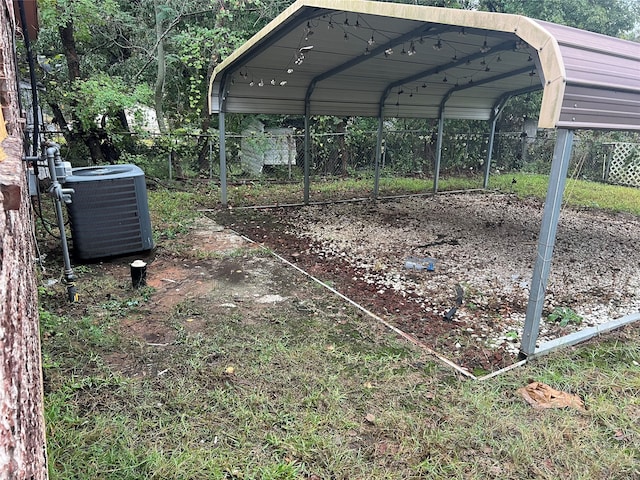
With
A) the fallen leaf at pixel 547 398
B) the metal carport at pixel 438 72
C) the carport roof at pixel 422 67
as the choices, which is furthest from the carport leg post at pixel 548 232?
the fallen leaf at pixel 547 398

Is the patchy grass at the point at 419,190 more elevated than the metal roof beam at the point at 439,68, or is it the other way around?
the metal roof beam at the point at 439,68

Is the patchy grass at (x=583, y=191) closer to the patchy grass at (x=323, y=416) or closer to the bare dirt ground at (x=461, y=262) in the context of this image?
the bare dirt ground at (x=461, y=262)

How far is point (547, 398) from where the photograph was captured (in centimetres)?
253

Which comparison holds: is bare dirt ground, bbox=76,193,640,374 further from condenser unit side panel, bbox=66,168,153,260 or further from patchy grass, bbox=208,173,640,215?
patchy grass, bbox=208,173,640,215

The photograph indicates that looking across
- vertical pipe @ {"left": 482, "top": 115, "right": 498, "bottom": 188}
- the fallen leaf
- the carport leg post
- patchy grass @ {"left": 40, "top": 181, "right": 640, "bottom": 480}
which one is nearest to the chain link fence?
vertical pipe @ {"left": 482, "top": 115, "right": 498, "bottom": 188}

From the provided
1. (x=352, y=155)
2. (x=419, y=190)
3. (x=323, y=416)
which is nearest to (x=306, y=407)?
(x=323, y=416)

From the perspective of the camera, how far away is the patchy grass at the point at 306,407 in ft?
6.55

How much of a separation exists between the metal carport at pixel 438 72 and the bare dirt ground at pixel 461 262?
19.5 inches

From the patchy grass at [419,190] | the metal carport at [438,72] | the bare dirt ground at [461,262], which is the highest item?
the metal carport at [438,72]

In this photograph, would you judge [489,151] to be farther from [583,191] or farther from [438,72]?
[438,72]

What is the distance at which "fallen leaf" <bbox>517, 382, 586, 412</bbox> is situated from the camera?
248 cm

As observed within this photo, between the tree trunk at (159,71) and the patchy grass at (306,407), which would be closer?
the patchy grass at (306,407)

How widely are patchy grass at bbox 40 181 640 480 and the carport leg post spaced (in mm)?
258

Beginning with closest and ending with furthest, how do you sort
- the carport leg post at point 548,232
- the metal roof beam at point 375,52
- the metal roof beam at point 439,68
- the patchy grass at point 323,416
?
the patchy grass at point 323,416
the carport leg post at point 548,232
the metal roof beam at point 375,52
the metal roof beam at point 439,68
